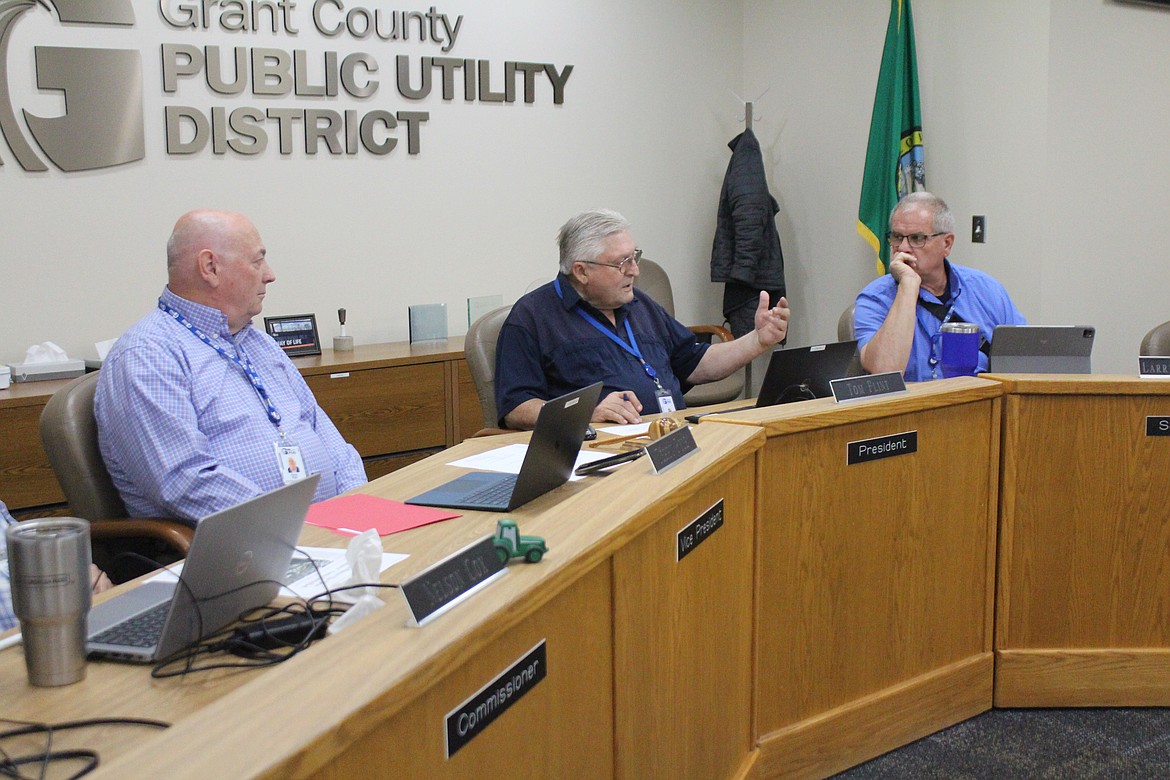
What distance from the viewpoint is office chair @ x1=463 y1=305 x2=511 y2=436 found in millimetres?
3404

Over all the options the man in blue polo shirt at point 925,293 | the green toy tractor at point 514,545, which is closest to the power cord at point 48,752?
the green toy tractor at point 514,545

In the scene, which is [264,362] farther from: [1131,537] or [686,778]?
[1131,537]

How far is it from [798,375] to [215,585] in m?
1.68

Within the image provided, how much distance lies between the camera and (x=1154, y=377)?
109 inches

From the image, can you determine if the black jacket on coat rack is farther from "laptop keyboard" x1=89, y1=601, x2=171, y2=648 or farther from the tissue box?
"laptop keyboard" x1=89, y1=601, x2=171, y2=648

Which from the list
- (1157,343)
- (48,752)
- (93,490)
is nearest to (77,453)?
(93,490)

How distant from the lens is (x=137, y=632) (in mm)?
1431

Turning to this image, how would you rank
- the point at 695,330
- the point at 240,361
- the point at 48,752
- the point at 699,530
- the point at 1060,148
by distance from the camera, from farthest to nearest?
1. the point at 695,330
2. the point at 1060,148
3. the point at 240,361
4. the point at 699,530
5. the point at 48,752

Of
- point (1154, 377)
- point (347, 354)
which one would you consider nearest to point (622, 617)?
point (1154, 377)

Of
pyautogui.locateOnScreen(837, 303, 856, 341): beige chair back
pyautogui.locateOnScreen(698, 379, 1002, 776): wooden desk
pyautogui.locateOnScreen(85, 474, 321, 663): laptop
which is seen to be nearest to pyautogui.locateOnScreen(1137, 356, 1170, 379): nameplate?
pyautogui.locateOnScreen(698, 379, 1002, 776): wooden desk

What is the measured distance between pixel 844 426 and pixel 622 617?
100 centimetres

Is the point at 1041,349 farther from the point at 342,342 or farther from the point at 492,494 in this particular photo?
the point at 342,342

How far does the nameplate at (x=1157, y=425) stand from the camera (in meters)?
2.75

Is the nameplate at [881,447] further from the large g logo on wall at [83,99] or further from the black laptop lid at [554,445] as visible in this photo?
the large g logo on wall at [83,99]
